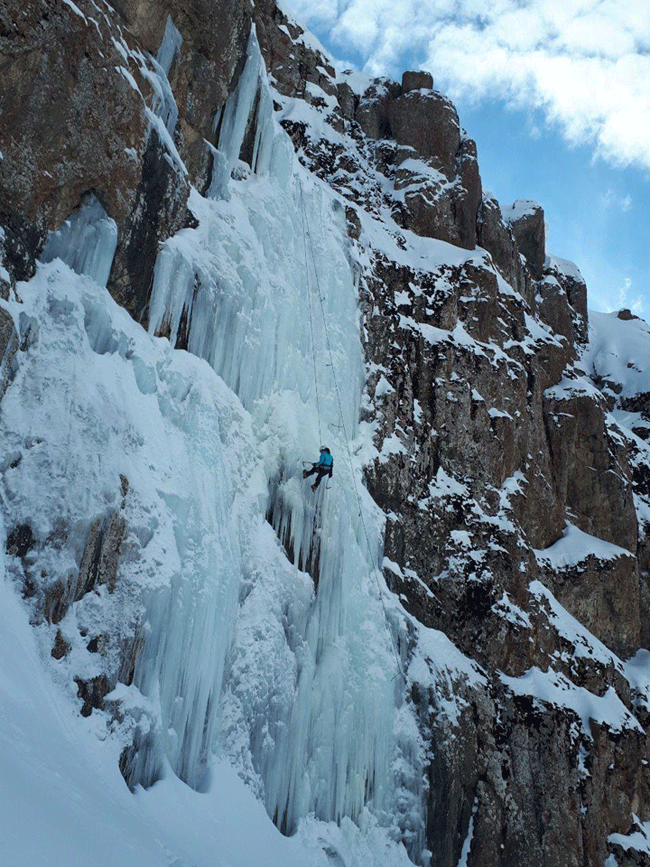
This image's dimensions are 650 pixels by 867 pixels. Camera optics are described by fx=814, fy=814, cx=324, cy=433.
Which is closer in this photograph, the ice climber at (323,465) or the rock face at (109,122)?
the rock face at (109,122)

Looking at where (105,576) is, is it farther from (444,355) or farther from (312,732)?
(444,355)

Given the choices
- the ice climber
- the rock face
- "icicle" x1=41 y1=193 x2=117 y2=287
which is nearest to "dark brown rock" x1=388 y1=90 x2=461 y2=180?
the rock face

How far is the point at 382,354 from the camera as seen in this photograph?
17.4m

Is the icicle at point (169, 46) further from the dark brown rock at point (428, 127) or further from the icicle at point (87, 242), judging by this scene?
the dark brown rock at point (428, 127)

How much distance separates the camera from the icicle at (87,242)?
32.1 feet

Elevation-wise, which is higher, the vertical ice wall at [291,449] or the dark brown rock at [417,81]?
the dark brown rock at [417,81]

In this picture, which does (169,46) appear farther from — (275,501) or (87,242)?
(275,501)

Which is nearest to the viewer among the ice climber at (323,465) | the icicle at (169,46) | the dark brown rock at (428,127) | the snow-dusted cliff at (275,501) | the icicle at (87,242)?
the snow-dusted cliff at (275,501)

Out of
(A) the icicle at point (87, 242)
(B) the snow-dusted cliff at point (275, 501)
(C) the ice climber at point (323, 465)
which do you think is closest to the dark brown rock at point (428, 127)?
(B) the snow-dusted cliff at point (275, 501)

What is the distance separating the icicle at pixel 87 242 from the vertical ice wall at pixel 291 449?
101 cm

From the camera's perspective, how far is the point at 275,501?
13008mm

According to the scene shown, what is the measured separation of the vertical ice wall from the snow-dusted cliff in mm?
58

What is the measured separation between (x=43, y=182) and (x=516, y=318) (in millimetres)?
14923

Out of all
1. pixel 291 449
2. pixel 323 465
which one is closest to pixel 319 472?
pixel 323 465
